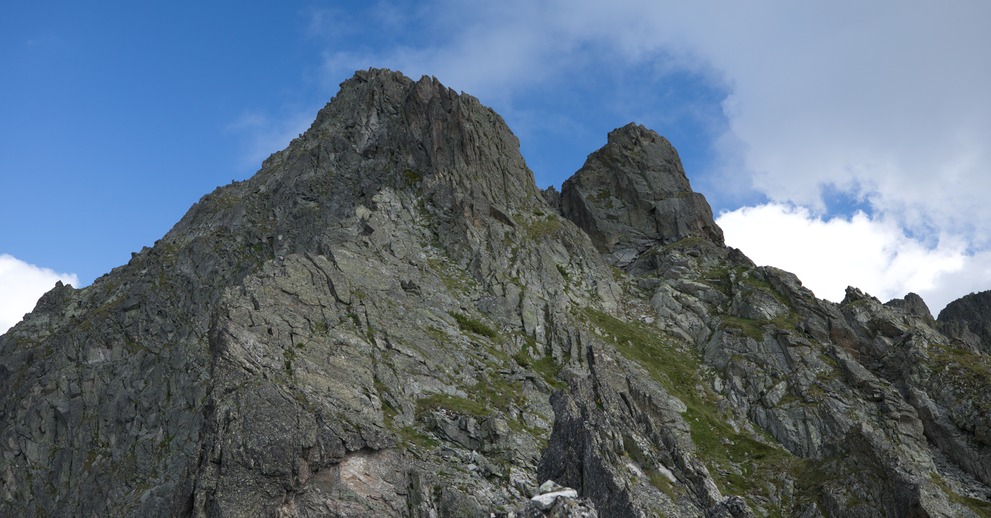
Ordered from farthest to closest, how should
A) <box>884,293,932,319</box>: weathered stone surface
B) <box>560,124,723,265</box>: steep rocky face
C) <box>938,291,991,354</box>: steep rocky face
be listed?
<box>938,291,991,354</box>: steep rocky face < <box>884,293,932,319</box>: weathered stone surface < <box>560,124,723,265</box>: steep rocky face

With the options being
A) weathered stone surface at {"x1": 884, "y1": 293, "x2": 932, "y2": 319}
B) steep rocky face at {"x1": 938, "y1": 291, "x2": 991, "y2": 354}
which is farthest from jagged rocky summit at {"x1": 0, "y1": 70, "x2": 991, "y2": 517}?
steep rocky face at {"x1": 938, "y1": 291, "x2": 991, "y2": 354}

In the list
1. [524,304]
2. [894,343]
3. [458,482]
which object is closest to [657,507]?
[458,482]

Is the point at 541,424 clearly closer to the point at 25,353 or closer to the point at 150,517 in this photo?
the point at 150,517

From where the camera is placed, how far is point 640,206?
126 metres

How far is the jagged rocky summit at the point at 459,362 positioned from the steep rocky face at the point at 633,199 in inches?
16.9

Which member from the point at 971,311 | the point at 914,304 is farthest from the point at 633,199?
the point at 971,311

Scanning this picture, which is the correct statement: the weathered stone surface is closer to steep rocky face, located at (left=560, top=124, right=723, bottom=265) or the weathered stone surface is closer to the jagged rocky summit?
the jagged rocky summit

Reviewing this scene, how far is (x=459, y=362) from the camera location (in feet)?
218

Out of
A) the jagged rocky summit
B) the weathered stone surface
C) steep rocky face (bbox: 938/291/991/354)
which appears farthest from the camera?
steep rocky face (bbox: 938/291/991/354)

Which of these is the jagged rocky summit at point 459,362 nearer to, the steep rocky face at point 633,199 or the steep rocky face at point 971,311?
the steep rocky face at point 633,199

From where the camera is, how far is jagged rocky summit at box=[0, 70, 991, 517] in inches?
1801

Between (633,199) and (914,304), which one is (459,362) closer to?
(633,199)

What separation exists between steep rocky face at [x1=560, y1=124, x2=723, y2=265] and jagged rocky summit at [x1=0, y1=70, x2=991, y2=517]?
429 mm

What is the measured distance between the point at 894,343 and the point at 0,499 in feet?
324
